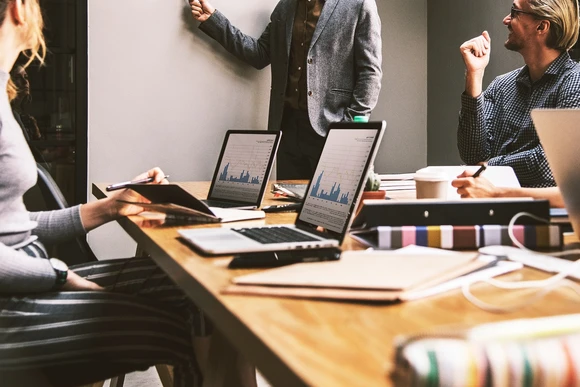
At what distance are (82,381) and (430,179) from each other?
0.85m

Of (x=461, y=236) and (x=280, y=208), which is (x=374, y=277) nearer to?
(x=461, y=236)

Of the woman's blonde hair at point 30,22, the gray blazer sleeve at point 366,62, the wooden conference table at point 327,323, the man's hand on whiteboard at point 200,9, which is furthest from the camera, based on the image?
the man's hand on whiteboard at point 200,9

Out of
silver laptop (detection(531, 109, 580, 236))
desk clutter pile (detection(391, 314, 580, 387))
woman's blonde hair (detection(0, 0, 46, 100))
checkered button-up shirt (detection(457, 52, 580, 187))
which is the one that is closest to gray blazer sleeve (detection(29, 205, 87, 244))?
woman's blonde hair (detection(0, 0, 46, 100))

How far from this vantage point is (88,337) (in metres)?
1.04

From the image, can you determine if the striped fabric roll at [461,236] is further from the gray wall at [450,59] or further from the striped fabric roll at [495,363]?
the gray wall at [450,59]

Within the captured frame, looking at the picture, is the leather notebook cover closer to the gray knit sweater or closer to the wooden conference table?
the wooden conference table

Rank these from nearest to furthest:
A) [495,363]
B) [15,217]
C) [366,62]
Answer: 1. [495,363]
2. [15,217]
3. [366,62]

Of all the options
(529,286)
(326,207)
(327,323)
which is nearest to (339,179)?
(326,207)

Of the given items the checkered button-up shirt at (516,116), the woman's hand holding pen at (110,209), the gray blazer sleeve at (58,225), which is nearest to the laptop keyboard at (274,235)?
the woman's hand holding pen at (110,209)

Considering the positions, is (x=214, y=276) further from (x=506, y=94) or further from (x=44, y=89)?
(x=44, y=89)

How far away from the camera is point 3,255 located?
1106 mm

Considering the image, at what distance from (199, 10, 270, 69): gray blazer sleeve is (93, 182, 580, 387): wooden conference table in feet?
8.86

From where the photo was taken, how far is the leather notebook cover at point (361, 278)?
659 mm

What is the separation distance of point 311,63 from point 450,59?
3.56ft
